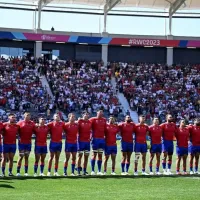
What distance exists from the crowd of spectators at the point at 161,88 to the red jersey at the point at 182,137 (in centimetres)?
2213

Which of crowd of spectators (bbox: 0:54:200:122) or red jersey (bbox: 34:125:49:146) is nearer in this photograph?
red jersey (bbox: 34:125:49:146)

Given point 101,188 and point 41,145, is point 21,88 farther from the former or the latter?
point 101,188

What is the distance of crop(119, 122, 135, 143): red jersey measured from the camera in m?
20.5

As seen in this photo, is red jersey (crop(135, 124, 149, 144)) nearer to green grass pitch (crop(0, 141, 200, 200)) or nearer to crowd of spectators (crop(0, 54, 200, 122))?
green grass pitch (crop(0, 141, 200, 200))

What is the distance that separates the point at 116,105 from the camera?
4503 centimetres

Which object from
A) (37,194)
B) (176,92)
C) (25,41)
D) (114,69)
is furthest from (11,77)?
(37,194)

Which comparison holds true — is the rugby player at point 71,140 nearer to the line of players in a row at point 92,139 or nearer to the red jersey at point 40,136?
the line of players in a row at point 92,139

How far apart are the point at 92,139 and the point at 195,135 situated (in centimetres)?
387

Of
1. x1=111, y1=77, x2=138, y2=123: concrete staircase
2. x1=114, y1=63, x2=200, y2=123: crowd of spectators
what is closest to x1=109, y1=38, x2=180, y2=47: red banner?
x1=114, y1=63, x2=200, y2=123: crowd of spectators

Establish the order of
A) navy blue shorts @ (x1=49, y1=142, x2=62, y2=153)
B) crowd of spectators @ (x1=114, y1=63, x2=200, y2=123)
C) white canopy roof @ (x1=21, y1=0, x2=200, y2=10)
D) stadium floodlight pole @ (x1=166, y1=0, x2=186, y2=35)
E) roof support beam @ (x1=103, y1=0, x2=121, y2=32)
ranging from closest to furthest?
1. navy blue shorts @ (x1=49, y1=142, x2=62, y2=153)
2. crowd of spectators @ (x1=114, y1=63, x2=200, y2=123)
3. roof support beam @ (x1=103, y1=0, x2=121, y2=32)
4. stadium floodlight pole @ (x1=166, y1=0, x2=186, y2=35)
5. white canopy roof @ (x1=21, y1=0, x2=200, y2=10)

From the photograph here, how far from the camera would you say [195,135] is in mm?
21375

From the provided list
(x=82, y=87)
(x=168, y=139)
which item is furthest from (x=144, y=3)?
(x=168, y=139)

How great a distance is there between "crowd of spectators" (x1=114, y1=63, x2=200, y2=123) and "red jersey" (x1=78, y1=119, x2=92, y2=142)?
23.6 meters

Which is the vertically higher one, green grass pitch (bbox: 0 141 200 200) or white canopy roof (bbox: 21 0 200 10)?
white canopy roof (bbox: 21 0 200 10)
